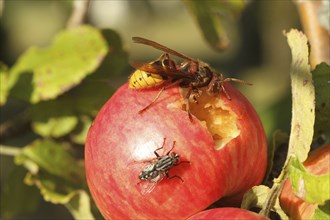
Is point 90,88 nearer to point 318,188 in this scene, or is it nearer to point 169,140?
point 169,140

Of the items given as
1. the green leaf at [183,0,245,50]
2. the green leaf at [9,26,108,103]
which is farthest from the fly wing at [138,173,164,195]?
the green leaf at [183,0,245,50]

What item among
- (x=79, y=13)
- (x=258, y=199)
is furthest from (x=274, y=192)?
(x=79, y=13)

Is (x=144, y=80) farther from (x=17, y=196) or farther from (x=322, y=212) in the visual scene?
(x=17, y=196)

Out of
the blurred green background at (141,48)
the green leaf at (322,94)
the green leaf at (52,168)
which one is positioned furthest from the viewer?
the blurred green background at (141,48)

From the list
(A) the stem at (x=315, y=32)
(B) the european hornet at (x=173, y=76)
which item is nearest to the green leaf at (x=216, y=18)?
(A) the stem at (x=315, y=32)

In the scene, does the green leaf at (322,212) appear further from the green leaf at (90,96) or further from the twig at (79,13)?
the twig at (79,13)

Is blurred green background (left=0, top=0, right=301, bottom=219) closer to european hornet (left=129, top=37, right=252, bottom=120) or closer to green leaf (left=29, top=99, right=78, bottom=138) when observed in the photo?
green leaf (left=29, top=99, right=78, bottom=138)
